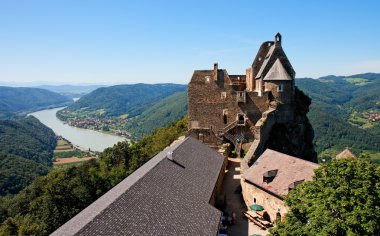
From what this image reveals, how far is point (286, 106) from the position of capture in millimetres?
37188

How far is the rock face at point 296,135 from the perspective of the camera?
3703cm

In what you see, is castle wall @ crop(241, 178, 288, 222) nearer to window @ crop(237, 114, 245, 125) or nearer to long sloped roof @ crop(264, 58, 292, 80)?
window @ crop(237, 114, 245, 125)

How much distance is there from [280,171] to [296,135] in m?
16.1

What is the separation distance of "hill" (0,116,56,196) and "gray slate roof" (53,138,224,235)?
93925 millimetres

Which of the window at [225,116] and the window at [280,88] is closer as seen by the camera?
the window at [280,88]

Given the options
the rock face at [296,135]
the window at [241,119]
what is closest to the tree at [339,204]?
the rock face at [296,135]

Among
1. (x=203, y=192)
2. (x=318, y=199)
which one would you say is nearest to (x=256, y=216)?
(x=203, y=192)

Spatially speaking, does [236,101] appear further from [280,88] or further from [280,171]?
[280,171]

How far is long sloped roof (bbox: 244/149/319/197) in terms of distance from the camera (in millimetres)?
22297

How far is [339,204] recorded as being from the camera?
13070 mm

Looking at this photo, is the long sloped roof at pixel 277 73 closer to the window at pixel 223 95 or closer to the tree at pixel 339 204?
the window at pixel 223 95

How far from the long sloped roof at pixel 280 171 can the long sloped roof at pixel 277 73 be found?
12635 mm

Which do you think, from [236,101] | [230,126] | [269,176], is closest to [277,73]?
[236,101]

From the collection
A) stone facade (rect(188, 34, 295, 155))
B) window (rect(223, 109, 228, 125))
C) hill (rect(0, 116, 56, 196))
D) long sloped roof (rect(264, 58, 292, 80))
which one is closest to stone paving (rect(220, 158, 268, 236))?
stone facade (rect(188, 34, 295, 155))
